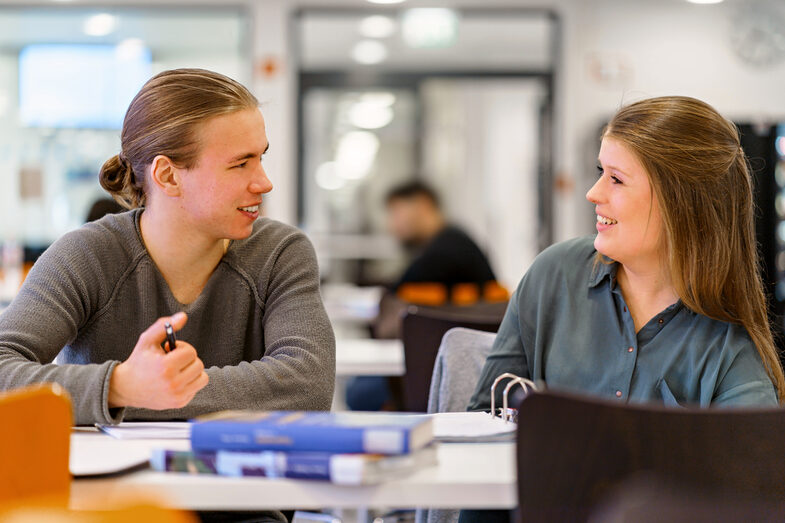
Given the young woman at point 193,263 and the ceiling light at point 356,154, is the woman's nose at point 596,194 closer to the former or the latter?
the young woman at point 193,263

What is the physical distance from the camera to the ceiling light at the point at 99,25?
6.95 metres

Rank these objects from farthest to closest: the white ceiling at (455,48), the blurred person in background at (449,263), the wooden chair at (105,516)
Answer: the white ceiling at (455,48) < the blurred person in background at (449,263) < the wooden chair at (105,516)

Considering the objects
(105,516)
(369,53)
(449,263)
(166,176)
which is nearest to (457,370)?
(166,176)

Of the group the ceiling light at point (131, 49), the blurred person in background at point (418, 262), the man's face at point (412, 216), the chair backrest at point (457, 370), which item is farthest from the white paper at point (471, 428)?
the ceiling light at point (131, 49)

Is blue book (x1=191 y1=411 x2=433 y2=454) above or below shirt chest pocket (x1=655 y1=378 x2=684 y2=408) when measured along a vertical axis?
above

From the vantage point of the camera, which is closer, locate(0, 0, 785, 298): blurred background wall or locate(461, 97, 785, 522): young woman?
locate(461, 97, 785, 522): young woman

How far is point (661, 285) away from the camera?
187 cm

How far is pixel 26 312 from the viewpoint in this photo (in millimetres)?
1748

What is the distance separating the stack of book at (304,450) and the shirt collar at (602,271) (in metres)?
0.75

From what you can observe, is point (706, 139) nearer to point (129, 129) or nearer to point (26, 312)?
point (129, 129)

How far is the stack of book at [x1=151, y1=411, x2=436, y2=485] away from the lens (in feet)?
3.87

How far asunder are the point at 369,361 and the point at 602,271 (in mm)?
1321

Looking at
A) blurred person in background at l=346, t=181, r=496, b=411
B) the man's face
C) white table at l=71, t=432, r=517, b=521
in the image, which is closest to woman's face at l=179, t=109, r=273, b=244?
white table at l=71, t=432, r=517, b=521

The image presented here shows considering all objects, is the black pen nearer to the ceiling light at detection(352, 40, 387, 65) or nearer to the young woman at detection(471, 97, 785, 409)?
the young woman at detection(471, 97, 785, 409)
